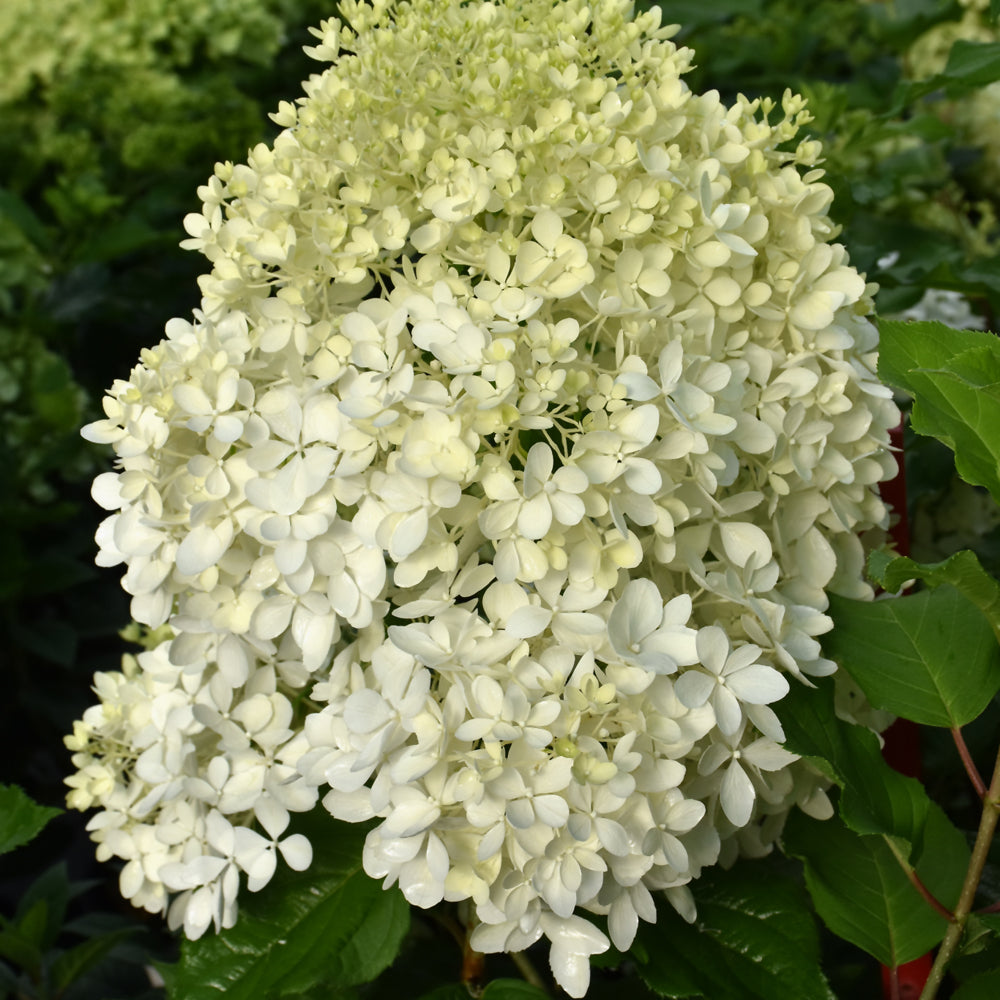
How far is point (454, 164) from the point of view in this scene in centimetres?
57

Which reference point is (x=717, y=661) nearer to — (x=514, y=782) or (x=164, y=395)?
(x=514, y=782)

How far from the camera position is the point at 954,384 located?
52 centimetres

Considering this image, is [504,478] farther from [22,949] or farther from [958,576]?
[22,949]

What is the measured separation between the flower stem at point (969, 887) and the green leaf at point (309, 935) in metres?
0.29

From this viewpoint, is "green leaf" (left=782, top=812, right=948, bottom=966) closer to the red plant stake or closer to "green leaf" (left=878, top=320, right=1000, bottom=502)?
the red plant stake

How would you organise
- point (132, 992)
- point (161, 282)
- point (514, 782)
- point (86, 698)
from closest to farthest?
point (514, 782) < point (132, 992) < point (86, 698) < point (161, 282)

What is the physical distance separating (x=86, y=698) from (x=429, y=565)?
1.06 metres

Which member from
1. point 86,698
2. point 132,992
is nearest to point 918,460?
point 132,992

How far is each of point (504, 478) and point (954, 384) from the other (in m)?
0.22

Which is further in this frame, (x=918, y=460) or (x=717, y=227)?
(x=918, y=460)

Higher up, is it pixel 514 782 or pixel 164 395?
pixel 164 395

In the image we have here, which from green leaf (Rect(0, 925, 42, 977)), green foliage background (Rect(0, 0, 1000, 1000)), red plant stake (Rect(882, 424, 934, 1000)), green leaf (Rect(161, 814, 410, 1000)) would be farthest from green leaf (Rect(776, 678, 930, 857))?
green leaf (Rect(0, 925, 42, 977))

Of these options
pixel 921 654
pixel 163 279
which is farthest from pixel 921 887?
pixel 163 279

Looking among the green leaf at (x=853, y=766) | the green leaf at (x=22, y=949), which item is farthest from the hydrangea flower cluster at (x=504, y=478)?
the green leaf at (x=22, y=949)
